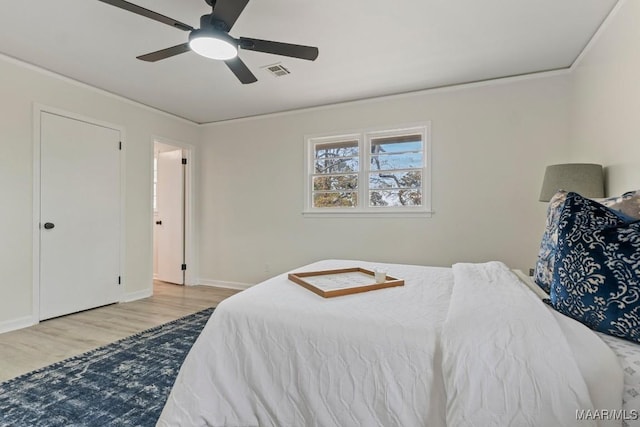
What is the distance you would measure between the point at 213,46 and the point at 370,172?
2466 millimetres

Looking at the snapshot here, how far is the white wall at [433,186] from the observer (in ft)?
10.8

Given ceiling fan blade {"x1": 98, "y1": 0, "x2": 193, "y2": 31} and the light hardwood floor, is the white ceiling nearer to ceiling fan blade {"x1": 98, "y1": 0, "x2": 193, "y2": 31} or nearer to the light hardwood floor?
ceiling fan blade {"x1": 98, "y1": 0, "x2": 193, "y2": 31}

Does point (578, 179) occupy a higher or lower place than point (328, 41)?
lower

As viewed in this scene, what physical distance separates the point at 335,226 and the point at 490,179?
186 cm

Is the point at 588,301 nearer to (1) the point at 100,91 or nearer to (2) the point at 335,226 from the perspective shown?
(2) the point at 335,226

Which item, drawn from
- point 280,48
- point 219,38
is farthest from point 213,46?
point 280,48

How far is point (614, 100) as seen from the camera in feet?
7.43

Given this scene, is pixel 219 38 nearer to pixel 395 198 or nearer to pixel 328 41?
pixel 328 41

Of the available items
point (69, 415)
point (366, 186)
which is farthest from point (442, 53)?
point (69, 415)

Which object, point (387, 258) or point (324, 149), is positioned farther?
point (324, 149)

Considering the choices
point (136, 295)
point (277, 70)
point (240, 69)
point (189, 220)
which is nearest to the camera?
point (240, 69)

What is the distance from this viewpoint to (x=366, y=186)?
4043 millimetres

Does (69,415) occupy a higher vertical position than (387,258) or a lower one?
lower

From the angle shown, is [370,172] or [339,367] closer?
[339,367]
